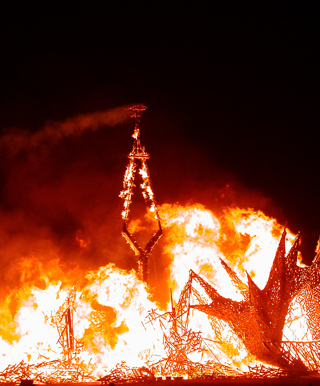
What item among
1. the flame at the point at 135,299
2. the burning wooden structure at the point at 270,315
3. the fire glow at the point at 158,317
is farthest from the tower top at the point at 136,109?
the burning wooden structure at the point at 270,315

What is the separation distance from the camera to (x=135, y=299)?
30.0m

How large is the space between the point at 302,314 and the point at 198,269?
709 centimetres

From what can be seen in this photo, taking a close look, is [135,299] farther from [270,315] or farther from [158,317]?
[270,315]

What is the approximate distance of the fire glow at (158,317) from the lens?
2485 centimetres

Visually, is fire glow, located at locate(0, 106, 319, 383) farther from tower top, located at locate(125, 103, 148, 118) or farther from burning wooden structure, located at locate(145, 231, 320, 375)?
tower top, located at locate(125, 103, 148, 118)

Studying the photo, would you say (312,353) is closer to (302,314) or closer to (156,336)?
(302,314)

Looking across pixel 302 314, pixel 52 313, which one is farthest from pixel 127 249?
pixel 302 314

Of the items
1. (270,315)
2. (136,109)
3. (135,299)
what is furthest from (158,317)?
(136,109)

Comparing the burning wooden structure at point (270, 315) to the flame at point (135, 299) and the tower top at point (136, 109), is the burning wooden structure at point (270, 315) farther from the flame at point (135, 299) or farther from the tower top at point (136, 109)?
the tower top at point (136, 109)

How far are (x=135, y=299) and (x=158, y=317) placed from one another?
11.1 feet

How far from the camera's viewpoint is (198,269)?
32.2m

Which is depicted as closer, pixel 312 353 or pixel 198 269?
pixel 312 353

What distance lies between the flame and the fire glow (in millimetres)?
53

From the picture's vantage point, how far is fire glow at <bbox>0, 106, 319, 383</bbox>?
81.5 feet
